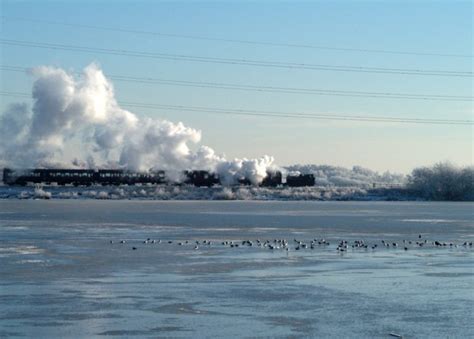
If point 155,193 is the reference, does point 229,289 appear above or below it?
below

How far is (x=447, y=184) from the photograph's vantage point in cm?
14812

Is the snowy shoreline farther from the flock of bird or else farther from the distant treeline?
the flock of bird

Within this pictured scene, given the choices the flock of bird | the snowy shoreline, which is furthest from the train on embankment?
the flock of bird

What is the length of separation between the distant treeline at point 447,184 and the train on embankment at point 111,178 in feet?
69.0

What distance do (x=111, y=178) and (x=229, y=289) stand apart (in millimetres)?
112827

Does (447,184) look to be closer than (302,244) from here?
No

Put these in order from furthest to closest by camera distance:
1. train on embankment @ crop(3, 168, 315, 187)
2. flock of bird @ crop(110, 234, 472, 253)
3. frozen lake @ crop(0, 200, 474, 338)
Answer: train on embankment @ crop(3, 168, 315, 187), flock of bird @ crop(110, 234, 472, 253), frozen lake @ crop(0, 200, 474, 338)

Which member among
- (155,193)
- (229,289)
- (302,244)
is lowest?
(229,289)

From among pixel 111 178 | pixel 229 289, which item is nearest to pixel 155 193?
pixel 111 178

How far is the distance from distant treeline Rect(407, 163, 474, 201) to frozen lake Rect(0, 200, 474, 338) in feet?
346

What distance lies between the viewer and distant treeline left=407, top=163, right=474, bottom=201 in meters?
146

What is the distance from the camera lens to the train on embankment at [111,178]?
5032 inches

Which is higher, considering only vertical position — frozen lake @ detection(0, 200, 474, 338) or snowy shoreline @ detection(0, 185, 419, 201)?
snowy shoreline @ detection(0, 185, 419, 201)

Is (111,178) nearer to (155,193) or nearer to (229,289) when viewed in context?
(155,193)
